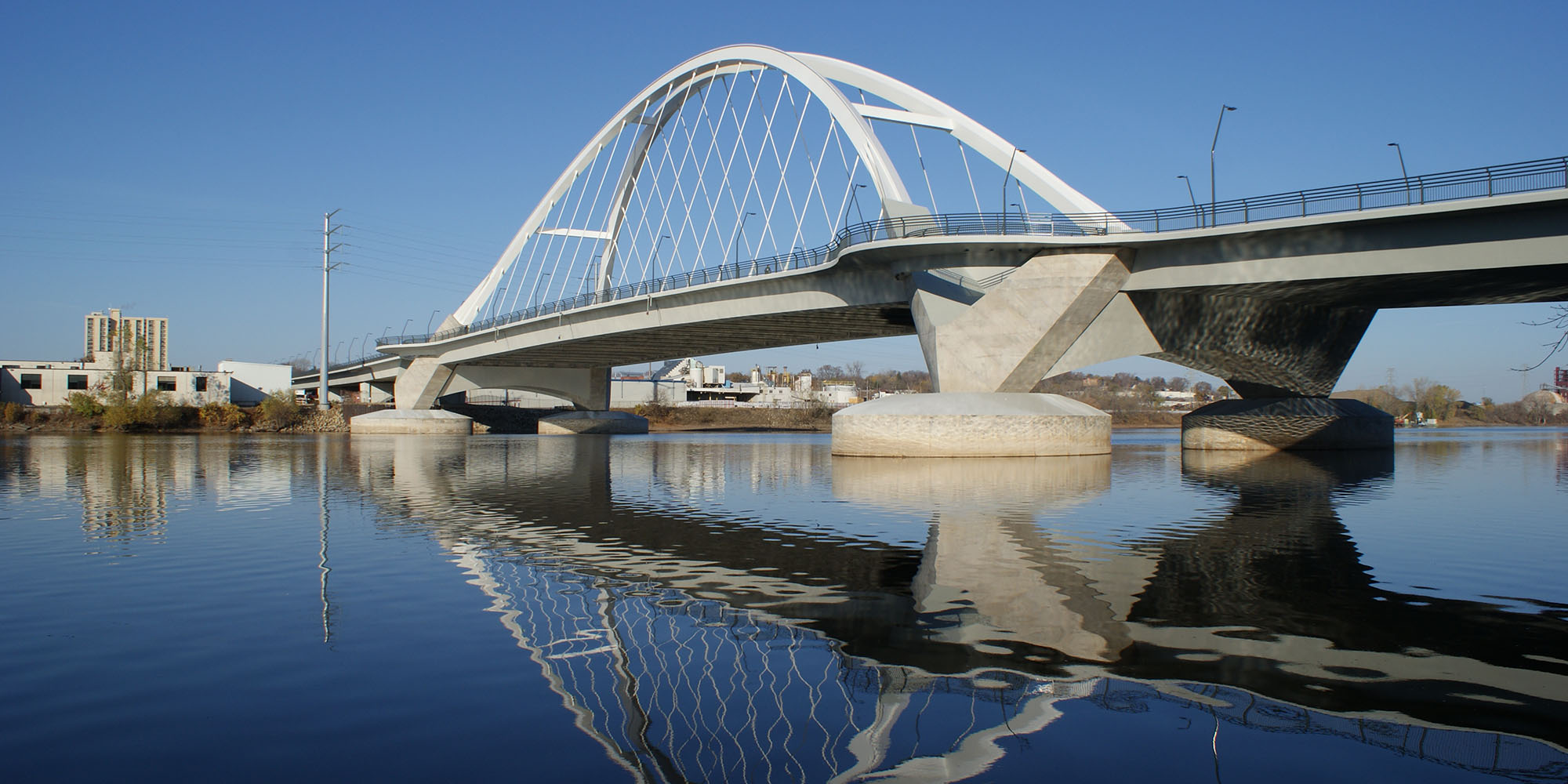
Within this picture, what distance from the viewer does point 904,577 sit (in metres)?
10.4

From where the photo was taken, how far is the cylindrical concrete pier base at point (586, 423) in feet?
277

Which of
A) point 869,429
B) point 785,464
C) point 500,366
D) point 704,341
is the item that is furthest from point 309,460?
point 500,366

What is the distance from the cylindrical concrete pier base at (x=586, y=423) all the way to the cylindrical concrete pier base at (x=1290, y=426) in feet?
167

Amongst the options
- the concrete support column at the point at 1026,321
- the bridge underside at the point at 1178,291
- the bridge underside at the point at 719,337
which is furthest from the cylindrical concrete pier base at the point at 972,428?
the bridge underside at the point at 719,337

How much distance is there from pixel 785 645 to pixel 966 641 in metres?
1.38

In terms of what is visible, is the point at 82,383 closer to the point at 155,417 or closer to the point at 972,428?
the point at 155,417

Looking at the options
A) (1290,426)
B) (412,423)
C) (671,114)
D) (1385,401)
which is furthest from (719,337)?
(1385,401)

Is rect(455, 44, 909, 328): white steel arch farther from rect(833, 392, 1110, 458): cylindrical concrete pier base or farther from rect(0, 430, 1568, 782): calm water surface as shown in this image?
rect(0, 430, 1568, 782): calm water surface

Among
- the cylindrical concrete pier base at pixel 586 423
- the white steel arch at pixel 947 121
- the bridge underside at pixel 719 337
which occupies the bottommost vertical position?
the cylindrical concrete pier base at pixel 586 423

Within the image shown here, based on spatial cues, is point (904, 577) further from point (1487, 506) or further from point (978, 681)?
point (1487, 506)

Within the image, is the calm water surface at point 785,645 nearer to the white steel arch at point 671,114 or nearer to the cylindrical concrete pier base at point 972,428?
the cylindrical concrete pier base at point 972,428

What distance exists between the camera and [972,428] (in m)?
36.1

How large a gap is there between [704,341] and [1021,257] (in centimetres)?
3069

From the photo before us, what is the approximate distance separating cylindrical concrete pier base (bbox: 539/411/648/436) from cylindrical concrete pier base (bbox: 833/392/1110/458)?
49461 millimetres
